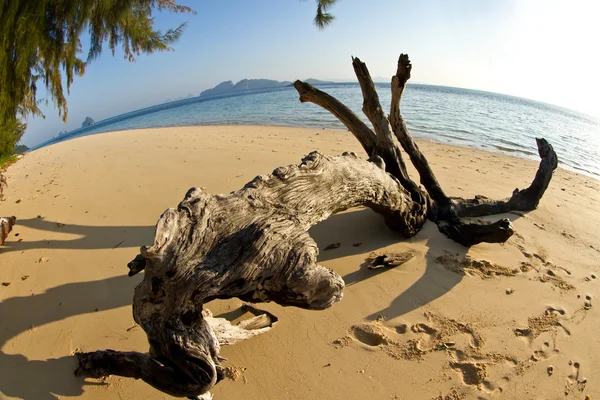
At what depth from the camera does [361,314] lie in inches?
117

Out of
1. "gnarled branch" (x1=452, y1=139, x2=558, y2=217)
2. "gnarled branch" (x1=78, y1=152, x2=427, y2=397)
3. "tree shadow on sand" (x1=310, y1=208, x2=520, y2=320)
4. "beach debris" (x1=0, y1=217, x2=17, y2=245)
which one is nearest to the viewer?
"gnarled branch" (x1=78, y1=152, x2=427, y2=397)

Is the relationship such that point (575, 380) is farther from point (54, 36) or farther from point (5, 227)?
point (54, 36)

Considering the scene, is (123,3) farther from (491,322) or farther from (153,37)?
(491,322)

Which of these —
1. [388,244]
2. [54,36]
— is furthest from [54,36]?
[388,244]

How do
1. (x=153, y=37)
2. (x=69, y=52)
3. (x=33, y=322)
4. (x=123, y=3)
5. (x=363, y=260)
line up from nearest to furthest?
(x=33, y=322), (x=363, y=260), (x=123, y=3), (x=69, y=52), (x=153, y=37)

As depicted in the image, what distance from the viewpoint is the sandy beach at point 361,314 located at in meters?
2.35

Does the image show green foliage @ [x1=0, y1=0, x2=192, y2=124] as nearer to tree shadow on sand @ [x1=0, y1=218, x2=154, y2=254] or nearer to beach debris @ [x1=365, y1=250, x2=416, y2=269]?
tree shadow on sand @ [x1=0, y1=218, x2=154, y2=254]

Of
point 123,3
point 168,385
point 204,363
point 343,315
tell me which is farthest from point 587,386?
point 123,3

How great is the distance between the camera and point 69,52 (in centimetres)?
569

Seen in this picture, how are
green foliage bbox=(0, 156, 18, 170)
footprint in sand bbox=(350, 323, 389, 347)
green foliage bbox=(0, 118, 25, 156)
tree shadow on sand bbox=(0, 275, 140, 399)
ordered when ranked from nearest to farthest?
tree shadow on sand bbox=(0, 275, 140, 399) → footprint in sand bbox=(350, 323, 389, 347) → green foliage bbox=(0, 156, 18, 170) → green foliage bbox=(0, 118, 25, 156)

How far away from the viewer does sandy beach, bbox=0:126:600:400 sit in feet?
7.72

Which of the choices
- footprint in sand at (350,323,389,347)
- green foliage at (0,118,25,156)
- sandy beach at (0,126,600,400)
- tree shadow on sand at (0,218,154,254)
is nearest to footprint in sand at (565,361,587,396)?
sandy beach at (0,126,600,400)

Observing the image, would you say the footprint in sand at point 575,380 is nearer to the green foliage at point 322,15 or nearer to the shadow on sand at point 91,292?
the shadow on sand at point 91,292

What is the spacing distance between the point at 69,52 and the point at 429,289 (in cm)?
686
